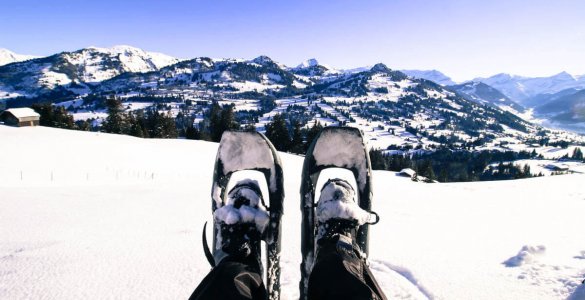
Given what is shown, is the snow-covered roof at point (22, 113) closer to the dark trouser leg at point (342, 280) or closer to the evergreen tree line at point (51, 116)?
the evergreen tree line at point (51, 116)

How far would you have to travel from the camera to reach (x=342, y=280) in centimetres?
180

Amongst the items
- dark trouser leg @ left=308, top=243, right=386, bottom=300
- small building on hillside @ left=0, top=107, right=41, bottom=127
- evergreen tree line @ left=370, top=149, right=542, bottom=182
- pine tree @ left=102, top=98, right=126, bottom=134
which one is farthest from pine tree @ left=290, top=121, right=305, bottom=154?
evergreen tree line @ left=370, top=149, right=542, bottom=182

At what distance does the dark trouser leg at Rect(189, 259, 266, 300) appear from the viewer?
1.66 metres

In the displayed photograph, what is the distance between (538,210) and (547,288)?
4770mm

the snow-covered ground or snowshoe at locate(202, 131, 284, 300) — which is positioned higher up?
snowshoe at locate(202, 131, 284, 300)

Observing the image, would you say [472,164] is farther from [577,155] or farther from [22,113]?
[22,113]

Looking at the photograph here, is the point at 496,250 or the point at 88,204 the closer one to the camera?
the point at 496,250

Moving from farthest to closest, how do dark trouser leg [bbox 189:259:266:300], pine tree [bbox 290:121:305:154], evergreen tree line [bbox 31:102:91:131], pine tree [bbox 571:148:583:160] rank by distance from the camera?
pine tree [bbox 571:148:583:160]
evergreen tree line [bbox 31:102:91:131]
pine tree [bbox 290:121:305:154]
dark trouser leg [bbox 189:259:266:300]

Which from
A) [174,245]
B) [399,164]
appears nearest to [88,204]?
[174,245]

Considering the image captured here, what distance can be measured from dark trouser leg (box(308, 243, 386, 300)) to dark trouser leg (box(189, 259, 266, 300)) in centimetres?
34

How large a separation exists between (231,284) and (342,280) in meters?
0.62

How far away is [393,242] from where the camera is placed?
12.4ft

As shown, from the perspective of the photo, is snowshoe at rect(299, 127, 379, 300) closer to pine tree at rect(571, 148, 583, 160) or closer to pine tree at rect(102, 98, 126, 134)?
pine tree at rect(102, 98, 126, 134)

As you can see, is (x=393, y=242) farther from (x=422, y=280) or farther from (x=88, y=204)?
(x=88, y=204)
